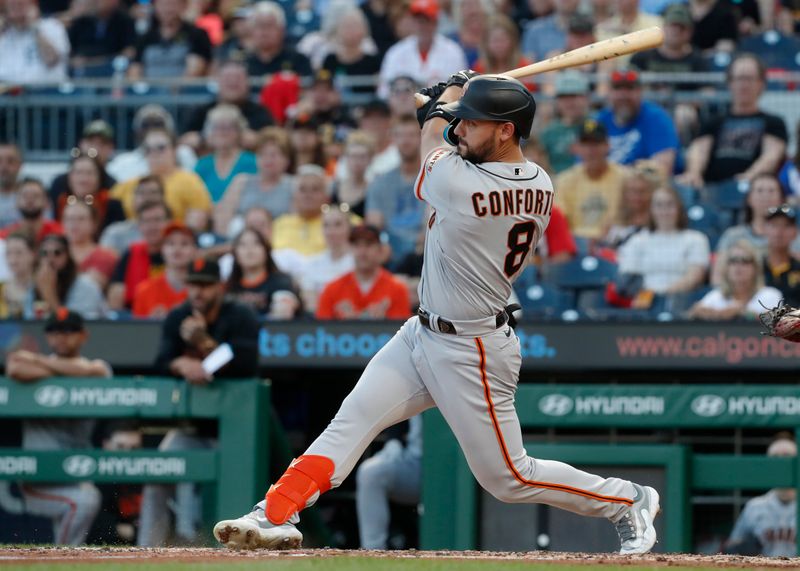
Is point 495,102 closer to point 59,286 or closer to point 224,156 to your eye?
point 59,286

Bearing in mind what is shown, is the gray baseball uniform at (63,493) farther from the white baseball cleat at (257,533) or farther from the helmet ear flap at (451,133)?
the helmet ear flap at (451,133)

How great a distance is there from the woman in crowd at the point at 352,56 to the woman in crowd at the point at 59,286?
126 inches

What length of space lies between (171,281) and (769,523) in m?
4.19

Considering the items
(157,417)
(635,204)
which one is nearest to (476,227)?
(157,417)

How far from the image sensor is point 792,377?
29.4 feet

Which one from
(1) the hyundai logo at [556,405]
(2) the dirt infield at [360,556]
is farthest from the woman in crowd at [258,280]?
(2) the dirt infield at [360,556]

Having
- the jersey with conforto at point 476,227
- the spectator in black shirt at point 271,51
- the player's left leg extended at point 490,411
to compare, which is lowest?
the player's left leg extended at point 490,411

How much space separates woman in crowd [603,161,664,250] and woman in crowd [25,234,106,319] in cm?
346

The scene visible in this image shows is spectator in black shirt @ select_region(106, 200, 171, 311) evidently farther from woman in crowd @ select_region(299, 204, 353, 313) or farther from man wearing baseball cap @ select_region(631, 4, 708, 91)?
man wearing baseball cap @ select_region(631, 4, 708, 91)

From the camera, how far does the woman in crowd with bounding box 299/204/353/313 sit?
32.5 feet

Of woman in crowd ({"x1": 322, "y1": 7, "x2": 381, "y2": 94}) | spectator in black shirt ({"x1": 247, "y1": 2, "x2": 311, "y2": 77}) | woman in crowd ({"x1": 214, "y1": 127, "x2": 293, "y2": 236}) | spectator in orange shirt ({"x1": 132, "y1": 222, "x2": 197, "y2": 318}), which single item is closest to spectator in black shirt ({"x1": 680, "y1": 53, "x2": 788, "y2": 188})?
woman in crowd ({"x1": 214, "y1": 127, "x2": 293, "y2": 236})

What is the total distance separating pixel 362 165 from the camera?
10.7 metres

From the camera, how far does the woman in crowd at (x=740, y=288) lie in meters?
8.95

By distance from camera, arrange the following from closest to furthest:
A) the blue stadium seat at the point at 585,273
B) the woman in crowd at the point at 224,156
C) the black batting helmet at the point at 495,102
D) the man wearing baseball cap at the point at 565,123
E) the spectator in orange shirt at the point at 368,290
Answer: the black batting helmet at the point at 495,102
the spectator in orange shirt at the point at 368,290
the blue stadium seat at the point at 585,273
the man wearing baseball cap at the point at 565,123
the woman in crowd at the point at 224,156
